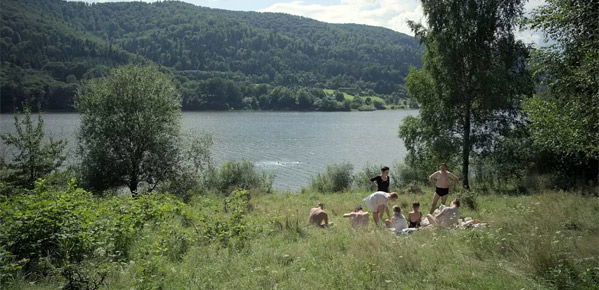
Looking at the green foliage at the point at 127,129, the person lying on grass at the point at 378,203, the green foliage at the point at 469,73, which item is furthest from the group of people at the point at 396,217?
the green foliage at the point at 127,129

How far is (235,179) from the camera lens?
94.3ft

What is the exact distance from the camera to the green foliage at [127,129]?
23.7 meters

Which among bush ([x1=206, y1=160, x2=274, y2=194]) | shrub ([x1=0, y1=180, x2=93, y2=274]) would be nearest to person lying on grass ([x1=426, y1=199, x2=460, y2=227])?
shrub ([x1=0, y1=180, x2=93, y2=274])

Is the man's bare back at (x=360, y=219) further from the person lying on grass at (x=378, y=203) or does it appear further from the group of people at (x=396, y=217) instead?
the person lying on grass at (x=378, y=203)

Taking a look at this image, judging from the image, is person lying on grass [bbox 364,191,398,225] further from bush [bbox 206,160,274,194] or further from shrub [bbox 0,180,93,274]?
bush [bbox 206,160,274,194]

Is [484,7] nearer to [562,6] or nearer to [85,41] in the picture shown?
[562,6]

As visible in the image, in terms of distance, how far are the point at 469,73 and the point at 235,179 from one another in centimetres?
1628

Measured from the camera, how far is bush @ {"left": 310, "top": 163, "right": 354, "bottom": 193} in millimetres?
27703

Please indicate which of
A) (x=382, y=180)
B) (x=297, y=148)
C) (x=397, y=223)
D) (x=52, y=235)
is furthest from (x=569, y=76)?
(x=297, y=148)

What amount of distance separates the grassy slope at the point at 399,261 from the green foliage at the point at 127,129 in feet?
52.0

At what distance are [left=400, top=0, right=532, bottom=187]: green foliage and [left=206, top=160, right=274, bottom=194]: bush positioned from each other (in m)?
11.9

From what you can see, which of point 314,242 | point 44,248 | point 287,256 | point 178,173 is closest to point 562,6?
point 314,242

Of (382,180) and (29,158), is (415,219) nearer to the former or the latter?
(382,180)

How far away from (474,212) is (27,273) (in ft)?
40.5
